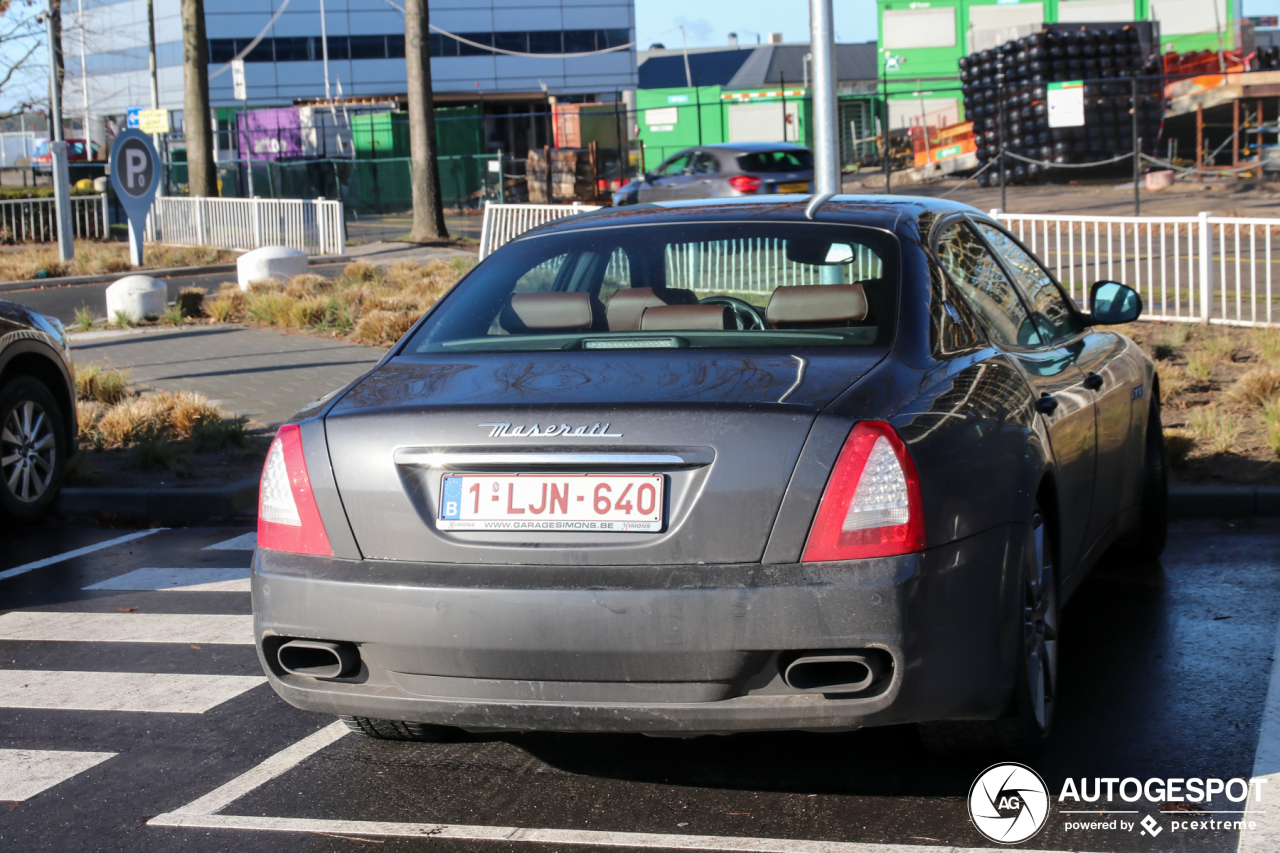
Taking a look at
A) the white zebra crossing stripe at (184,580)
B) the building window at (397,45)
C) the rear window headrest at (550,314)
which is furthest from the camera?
the building window at (397,45)

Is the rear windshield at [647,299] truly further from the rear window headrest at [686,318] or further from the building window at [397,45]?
the building window at [397,45]

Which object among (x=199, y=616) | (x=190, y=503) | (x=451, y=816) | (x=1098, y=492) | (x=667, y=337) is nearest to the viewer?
(x=451, y=816)

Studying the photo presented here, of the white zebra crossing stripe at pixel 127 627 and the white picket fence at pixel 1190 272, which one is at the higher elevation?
the white picket fence at pixel 1190 272

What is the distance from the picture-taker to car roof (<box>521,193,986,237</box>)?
4.31 meters

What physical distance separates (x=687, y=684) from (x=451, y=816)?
0.83 m

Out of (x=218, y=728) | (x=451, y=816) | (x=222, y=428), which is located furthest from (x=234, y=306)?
(x=451, y=816)

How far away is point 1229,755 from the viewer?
384cm

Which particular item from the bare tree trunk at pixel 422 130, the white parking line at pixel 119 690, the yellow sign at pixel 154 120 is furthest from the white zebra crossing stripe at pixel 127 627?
the yellow sign at pixel 154 120

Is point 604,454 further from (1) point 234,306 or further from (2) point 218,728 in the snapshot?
(1) point 234,306

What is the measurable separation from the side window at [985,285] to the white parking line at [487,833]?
165cm

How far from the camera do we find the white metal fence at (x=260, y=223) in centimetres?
2531

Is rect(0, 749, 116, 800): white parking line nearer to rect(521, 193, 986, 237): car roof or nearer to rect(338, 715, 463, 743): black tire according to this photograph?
rect(338, 715, 463, 743): black tire

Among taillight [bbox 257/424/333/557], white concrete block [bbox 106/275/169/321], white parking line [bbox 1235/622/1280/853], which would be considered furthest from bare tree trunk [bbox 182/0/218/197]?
white parking line [bbox 1235/622/1280/853]

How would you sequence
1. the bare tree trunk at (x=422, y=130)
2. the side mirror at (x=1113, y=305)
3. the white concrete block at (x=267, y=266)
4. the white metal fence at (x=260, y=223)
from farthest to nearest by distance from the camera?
1. the bare tree trunk at (x=422, y=130)
2. the white metal fence at (x=260, y=223)
3. the white concrete block at (x=267, y=266)
4. the side mirror at (x=1113, y=305)
